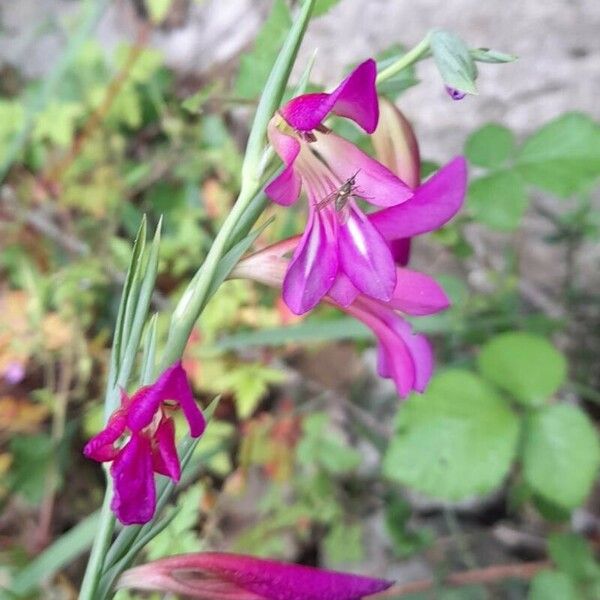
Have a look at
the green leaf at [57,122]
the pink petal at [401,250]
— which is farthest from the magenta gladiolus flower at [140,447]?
the green leaf at [57,122]

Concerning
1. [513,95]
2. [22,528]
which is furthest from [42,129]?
[513,95]

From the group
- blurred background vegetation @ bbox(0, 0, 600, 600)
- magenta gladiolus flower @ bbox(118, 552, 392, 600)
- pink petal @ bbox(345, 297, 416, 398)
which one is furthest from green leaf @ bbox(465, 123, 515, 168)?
magenta gladiolus flower @ bbox(118, 552, 392, 600)

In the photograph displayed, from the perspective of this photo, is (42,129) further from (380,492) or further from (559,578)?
(559,578)

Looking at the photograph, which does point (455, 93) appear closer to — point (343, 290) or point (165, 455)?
→ point (343, 290)

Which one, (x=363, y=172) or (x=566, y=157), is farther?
(x=566, y=157)

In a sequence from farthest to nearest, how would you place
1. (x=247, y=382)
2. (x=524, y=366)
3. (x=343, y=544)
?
(x=247, y=382) < (x=343, y=544) < (x=524, y=366)

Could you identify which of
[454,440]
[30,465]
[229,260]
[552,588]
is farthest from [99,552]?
[30,465]

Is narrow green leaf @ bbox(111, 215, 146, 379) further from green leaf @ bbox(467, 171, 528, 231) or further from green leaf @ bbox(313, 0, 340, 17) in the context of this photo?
green leaf @ bbox(467, 171, 528, 231)
